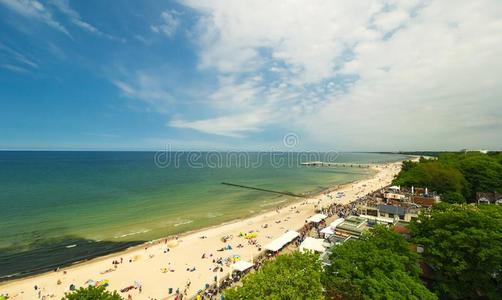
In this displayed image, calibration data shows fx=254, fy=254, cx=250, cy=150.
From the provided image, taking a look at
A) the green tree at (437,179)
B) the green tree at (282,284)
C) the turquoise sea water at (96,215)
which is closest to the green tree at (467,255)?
the green tree at (282,284)

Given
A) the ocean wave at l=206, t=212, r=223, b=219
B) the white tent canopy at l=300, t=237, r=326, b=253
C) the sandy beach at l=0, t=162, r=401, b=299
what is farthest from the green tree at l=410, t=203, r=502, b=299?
the ocean wave at l=206, t=212, r=223, b=219

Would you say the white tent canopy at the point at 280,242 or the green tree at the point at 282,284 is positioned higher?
the green tree at the point at 282,284

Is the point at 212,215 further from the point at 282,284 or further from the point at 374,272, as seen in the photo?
the point at 282,284

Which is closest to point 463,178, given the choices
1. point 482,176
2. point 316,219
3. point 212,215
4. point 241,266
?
point 482,176

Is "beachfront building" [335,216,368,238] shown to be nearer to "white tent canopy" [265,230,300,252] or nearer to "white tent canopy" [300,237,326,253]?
"white tent canopy" [300,237,326,253]

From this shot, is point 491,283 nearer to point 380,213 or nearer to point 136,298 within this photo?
point 380,213

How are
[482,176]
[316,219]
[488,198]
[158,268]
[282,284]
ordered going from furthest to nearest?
[482,176] → [316,219] → [488,198] → [158,268] → [282,284]

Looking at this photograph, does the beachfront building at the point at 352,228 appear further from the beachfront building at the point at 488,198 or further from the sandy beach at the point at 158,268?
the beachfront building at the point at 488,198
